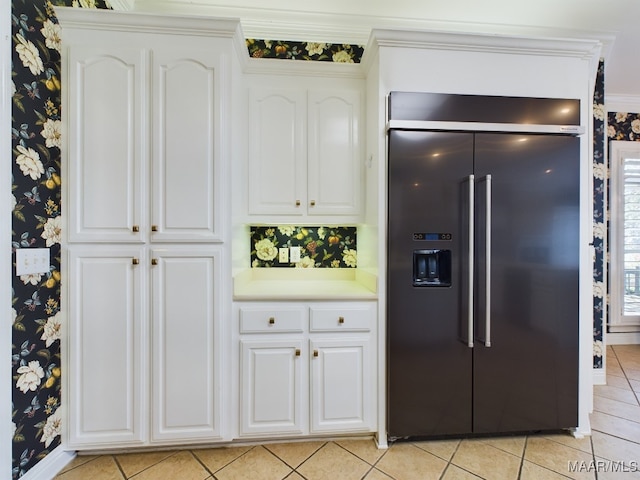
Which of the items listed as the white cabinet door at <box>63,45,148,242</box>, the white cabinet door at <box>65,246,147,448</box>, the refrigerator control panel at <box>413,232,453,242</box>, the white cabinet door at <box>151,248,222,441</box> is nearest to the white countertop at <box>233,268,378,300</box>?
the white cabinet door at <box>151,248,222,441</box>

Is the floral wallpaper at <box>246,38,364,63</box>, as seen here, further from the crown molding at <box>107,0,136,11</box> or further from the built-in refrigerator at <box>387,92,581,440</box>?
the built-in refrigerator at <box>387,92,581,440</box>

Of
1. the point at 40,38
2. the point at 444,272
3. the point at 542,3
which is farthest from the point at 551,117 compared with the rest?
the point at 40,38

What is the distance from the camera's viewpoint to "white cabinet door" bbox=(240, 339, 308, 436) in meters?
1.59

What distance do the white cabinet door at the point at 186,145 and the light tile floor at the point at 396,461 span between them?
121 centimetres

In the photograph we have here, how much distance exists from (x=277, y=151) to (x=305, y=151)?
185mm

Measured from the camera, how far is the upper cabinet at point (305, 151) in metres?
1.86

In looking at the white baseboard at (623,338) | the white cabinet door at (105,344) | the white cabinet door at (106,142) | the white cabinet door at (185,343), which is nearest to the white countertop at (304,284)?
the white cabinet door at (185,343)

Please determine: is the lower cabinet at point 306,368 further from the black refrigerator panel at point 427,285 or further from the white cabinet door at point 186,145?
the white cabinet door at point 186,145

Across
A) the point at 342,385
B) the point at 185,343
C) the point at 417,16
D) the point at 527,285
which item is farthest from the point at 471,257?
the point at 417,16

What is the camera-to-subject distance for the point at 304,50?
2.17 m

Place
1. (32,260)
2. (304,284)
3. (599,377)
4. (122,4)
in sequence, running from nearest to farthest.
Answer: (32,260), (122,4), (304,284), (599,377)

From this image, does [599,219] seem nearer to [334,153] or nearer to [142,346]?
[334,153]

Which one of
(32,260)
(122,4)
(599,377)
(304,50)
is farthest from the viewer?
(599,377)
